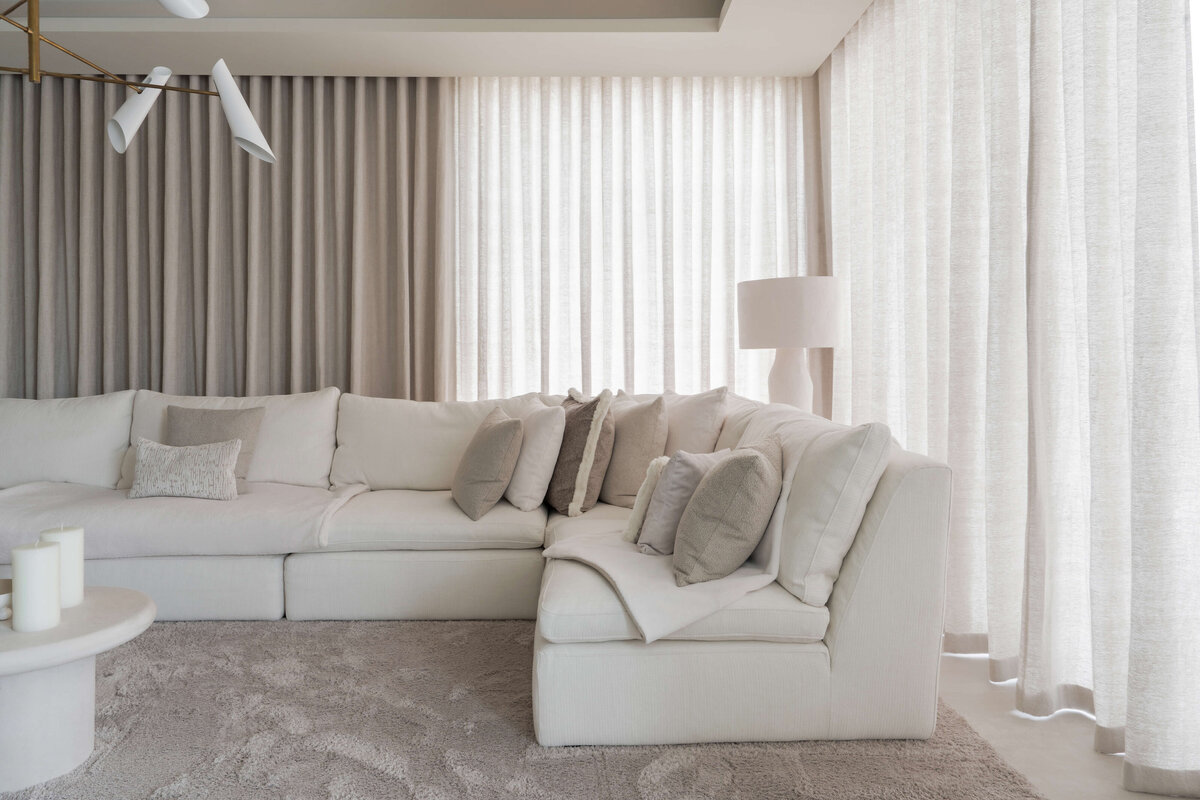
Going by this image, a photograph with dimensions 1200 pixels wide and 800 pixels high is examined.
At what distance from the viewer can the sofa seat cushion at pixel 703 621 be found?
194cm

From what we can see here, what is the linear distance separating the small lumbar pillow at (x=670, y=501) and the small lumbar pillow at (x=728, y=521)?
174 millimetres

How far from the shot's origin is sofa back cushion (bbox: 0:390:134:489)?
11.4ft

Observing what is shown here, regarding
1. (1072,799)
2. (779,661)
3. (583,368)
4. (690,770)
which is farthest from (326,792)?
(583,368)

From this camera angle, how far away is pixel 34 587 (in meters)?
1.77

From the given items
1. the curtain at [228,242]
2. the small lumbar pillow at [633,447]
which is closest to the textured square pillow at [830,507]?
the small lumbar pillow at [633,447]

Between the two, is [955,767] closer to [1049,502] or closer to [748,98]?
[1049,502]

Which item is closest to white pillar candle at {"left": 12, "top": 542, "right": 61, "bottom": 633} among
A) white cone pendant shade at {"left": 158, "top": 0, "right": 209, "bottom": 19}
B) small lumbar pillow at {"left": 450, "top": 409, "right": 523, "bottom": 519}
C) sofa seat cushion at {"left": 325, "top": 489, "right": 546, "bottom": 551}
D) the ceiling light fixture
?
the ceiling light fixture

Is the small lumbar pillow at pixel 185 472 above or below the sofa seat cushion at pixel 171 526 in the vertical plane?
above

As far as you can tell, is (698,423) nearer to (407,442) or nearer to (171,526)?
(407,442)

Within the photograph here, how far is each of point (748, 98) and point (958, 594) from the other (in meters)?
2.80

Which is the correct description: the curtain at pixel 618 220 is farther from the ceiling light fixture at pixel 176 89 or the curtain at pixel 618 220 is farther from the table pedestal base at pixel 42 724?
the table pedestal base at pixel 42 724

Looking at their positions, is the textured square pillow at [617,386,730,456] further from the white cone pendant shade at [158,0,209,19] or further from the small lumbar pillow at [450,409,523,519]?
the white cone pendant shade at [158,0,209,19]

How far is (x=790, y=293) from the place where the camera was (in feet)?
10.8

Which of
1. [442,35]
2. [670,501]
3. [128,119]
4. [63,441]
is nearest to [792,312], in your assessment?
[670,501]
